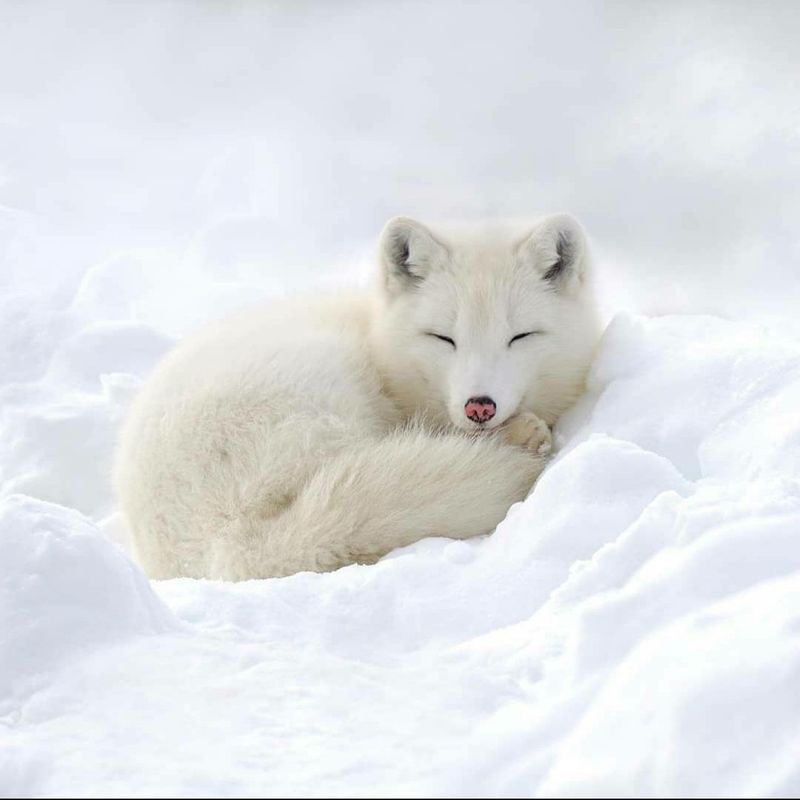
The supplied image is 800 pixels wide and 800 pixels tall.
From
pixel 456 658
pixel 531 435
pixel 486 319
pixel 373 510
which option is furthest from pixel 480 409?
pixel 456 658

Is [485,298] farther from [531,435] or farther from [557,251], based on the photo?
[531,435]

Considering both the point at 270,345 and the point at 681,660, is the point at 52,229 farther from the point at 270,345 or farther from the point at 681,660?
the point at 681,660

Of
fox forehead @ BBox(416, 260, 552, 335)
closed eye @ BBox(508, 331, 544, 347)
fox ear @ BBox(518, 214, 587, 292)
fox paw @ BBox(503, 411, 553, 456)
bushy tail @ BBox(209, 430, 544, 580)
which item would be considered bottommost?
bushy tail @ BBox(209, 430, 544, 580)

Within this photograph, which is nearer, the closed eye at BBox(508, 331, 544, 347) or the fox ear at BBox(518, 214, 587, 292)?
the closed eye at BBox(508, 331, 544, 347)

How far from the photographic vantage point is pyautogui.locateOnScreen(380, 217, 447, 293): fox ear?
3340mm

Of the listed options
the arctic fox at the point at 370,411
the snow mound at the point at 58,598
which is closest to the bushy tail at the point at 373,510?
the arctic fox at the point at 370,411

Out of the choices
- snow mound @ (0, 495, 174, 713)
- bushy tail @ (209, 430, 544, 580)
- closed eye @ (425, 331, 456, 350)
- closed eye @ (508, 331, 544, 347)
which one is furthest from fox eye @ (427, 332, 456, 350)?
snow mound @ (0, 495, 174, 713)

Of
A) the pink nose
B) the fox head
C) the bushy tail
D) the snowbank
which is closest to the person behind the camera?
the snowbank

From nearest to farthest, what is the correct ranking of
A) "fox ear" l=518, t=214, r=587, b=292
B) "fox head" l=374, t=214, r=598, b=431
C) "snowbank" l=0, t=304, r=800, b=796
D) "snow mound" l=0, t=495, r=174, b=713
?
"snowbank" l=0, t=304, r=800, b=796, "snow mound" l=0, t=495, r=174, b=713, "fox head" l=374, t=214, r=598, b=431, "fox ear" l=518, t=214, r=587, b=292

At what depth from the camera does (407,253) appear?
344 cm

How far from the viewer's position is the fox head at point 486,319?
312cm

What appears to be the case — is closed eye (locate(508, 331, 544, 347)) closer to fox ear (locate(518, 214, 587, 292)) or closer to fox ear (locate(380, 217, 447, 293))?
fox ear (locate(518, 214, 587, 292))

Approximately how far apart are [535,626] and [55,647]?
2.35 ft

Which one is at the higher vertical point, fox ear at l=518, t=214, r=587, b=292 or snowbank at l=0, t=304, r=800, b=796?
fox ear at l=518, t=214, r=587, b=292
